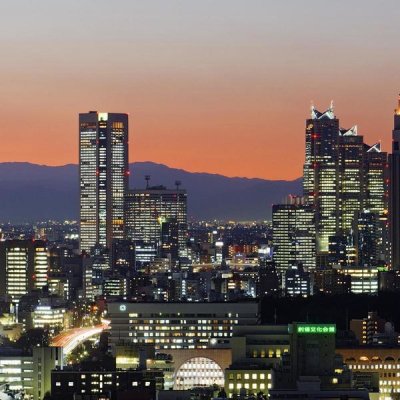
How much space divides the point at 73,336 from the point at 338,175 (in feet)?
228

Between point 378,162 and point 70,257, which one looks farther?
point 378,162

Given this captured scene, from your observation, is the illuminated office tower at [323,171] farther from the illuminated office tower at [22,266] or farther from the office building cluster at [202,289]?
the illuminated office tower at [22,266]

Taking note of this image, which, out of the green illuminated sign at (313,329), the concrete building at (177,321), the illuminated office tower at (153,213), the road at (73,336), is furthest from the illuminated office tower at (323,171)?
the green illuminated sign at (313,329)

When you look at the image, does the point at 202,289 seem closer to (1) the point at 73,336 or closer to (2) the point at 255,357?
(1) the point at 73,336

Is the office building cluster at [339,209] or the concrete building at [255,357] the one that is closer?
the concrete building at [255,357]

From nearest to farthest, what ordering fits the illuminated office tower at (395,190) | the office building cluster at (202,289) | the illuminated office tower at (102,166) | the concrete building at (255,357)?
the concrete building at (255,357)
the office building cluster at (202,289)
the illuminated office tower at (395,190)
the illuminated office tower at (102,166)

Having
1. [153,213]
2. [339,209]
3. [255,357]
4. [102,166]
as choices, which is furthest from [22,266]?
[255,357]

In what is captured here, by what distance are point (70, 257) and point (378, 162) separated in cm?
3118

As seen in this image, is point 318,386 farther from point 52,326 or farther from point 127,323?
point 52,326

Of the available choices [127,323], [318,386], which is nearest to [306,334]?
[318,386]

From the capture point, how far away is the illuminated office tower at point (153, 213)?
493 feet

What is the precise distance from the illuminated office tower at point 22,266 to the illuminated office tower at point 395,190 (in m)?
20.9

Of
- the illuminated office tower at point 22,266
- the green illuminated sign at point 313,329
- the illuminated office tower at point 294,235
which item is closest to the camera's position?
the green illuminated sign at point 313,329

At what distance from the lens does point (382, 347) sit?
184 ft
